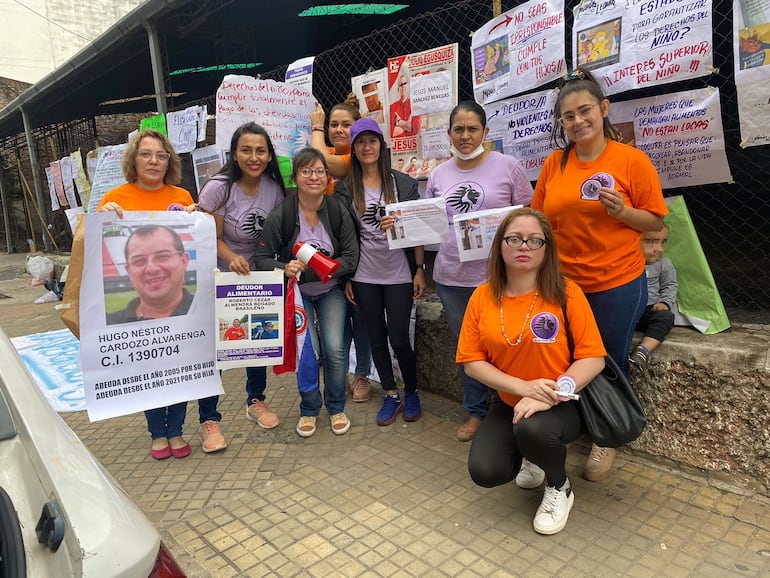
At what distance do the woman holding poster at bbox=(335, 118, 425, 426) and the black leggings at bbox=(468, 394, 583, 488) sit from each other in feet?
3.71

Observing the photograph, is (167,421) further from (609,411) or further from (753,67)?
(753,67)

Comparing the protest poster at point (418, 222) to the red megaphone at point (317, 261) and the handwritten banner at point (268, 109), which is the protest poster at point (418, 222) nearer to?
the red megaphone at point (317, 261)

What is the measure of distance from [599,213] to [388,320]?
1.55 meters

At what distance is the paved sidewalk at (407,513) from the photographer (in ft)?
7.96

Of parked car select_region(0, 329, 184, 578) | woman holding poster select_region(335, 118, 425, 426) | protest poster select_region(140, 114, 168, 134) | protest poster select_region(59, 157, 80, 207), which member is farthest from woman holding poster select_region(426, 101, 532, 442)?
protest poster select_region(59, 157, 80, 207)

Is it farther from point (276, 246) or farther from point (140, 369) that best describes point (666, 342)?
point (140, 369)

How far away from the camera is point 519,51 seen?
3686mm

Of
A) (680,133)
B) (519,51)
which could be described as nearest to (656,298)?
(680,133)

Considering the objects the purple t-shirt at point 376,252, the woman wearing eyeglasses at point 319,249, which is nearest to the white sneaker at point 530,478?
the woman wearing eyeglasses at point 319,249

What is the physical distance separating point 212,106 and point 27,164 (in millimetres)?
12563

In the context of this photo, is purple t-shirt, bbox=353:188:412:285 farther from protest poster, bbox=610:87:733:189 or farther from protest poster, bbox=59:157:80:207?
protest poster, bbox=59:157:80:207

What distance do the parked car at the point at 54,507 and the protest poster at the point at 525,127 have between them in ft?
11.0

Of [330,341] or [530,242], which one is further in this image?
[330,341]

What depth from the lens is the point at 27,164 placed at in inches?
671
